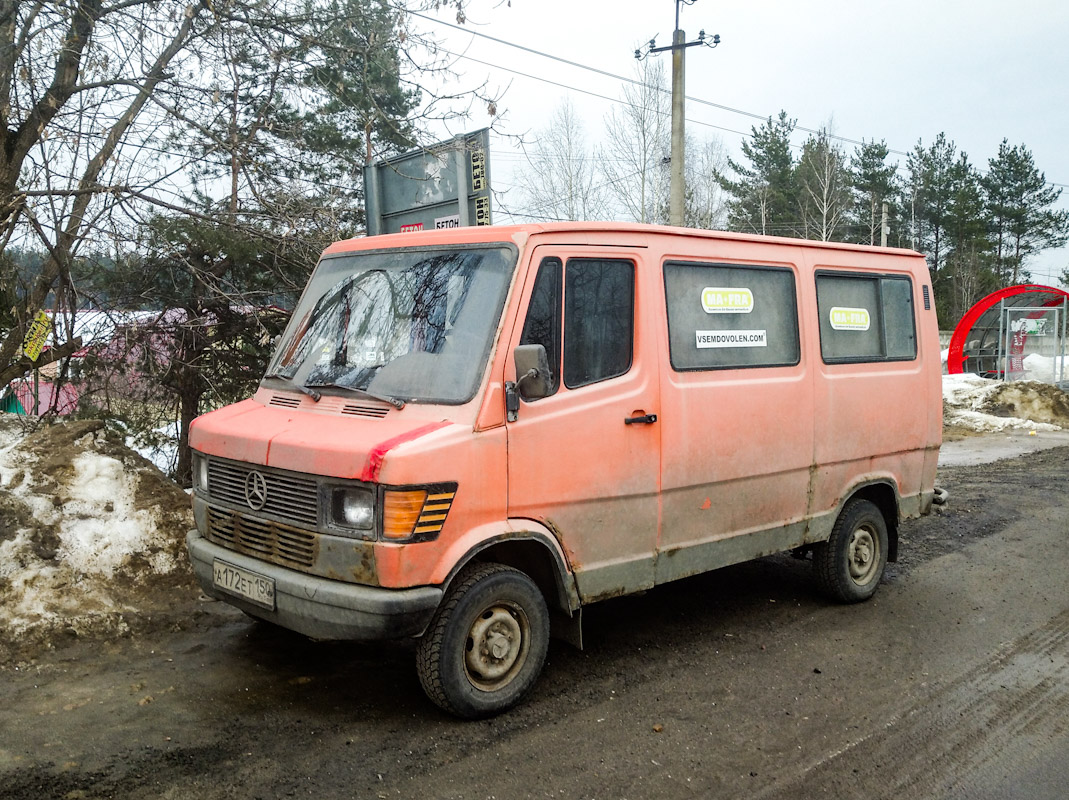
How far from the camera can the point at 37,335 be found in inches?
278

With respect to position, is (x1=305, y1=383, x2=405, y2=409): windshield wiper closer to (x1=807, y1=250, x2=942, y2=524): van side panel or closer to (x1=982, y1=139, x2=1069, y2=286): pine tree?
(x1=807, y1=250, x2=942, y2=524): van side panel

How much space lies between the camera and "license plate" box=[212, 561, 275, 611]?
4.27 metres

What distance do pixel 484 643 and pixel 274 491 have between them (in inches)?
47.9

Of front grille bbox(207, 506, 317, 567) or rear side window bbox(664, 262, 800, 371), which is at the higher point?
rear side window bbox(664, 262, 800, 371)

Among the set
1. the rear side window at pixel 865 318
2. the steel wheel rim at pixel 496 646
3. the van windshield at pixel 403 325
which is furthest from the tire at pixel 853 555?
the van windshield at pixel 403 325

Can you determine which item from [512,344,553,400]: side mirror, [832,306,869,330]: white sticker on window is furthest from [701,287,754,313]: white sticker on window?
[512,344,553,400]: side mirror

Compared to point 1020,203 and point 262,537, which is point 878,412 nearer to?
point 262,537

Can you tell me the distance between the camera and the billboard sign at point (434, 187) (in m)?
8.02

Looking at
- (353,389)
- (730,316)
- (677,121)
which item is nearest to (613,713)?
(353,389)

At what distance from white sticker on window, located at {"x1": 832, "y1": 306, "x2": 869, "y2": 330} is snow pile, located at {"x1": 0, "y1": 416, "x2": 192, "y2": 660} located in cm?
452

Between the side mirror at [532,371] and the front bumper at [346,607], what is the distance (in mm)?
996

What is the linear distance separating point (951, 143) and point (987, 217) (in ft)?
15.4

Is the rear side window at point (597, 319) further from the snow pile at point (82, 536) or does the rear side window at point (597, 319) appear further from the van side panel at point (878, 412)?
the snow pile at point (82, 536)

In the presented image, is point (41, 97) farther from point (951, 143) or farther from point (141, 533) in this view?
point (951, 143)
